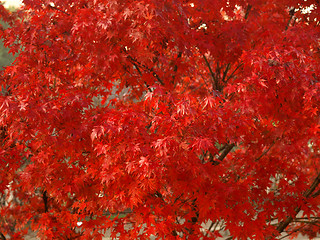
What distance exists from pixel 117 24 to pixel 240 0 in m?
2.16

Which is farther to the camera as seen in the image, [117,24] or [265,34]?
[265,34]

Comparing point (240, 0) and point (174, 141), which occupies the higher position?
point (240, 0)

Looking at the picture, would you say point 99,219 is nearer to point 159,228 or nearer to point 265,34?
point 159,228

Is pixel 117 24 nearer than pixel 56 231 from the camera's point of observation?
Yes

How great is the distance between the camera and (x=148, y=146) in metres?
2.96

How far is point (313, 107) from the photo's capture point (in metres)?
3.61

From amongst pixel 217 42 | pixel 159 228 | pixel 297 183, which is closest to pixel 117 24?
pixel 217 42

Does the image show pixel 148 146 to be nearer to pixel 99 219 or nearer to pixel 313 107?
pixel 99 219

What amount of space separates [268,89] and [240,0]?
6.34ft

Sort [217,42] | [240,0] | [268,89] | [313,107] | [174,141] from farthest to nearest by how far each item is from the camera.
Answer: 1. [240,0]
2. [217,42]
3. [313,107]
4. [268,89]
5. [174,141]

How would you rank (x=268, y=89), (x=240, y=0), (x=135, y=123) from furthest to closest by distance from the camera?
(x=240, y=0) < (x=268, y=89) < (x=135, y=123)

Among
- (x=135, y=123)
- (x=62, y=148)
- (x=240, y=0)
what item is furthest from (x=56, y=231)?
(x=240, y=0)

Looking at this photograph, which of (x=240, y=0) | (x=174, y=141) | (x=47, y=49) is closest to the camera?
(x=174, y=141)

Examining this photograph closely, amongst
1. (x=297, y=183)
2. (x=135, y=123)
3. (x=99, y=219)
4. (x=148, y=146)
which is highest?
(x=135, y=123)
